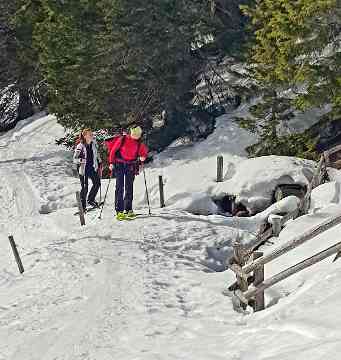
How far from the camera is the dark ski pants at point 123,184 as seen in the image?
42.5 feet

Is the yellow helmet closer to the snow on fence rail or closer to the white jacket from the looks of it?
the white jacket

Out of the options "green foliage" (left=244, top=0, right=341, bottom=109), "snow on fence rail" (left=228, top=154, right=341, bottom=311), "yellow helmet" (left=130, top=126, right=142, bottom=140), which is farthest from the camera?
"green foliage" (left=244, top=0, right=341, bottom=109)

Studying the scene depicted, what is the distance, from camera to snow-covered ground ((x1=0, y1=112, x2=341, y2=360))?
6.27 m

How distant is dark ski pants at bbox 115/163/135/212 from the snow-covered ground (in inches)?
21.4

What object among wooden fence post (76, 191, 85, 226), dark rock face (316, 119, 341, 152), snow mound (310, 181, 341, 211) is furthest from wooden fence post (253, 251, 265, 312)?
dark rock face (316, 119, 341, 152)

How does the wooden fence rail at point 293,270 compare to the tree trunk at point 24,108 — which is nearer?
the wooden fence rail at point 293,270

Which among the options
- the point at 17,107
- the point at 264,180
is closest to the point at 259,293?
the point at 264,180

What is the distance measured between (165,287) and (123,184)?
4.36 m

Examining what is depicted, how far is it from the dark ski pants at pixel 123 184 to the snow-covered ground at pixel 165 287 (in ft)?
1.78

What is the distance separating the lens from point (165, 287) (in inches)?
366

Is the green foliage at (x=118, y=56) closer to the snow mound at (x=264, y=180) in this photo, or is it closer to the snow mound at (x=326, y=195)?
the snow mound at (x=264, y=180)

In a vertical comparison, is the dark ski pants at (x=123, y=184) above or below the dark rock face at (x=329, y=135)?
above

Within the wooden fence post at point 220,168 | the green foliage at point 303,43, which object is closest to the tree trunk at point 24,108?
the wooden fence post at point 220,168

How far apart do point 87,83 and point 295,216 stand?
10.9 metres
